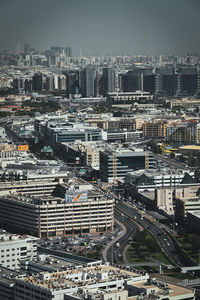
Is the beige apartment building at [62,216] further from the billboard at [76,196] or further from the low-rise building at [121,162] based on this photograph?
the low-rise building at [121,162]

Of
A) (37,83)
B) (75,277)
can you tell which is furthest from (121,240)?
(37,83)

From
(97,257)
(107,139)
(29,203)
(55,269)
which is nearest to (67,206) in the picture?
(29,203)

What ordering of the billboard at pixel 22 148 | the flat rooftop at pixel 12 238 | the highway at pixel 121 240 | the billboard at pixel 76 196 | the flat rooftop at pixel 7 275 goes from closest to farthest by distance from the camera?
the flat rooftop at pixel 7 275
the flat rooftop at pixel 12 238
the highway at pixel 121 240
the billboard at pixel 76 196
the billboard at pixel 22 148

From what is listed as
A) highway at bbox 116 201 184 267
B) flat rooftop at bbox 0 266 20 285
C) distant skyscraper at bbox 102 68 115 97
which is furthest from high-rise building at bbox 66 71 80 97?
flat rooftop at bbox 0 266 20 285

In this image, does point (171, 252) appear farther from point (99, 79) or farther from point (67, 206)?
point (99, 79)

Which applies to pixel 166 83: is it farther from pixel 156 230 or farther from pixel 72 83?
pixel 156 230

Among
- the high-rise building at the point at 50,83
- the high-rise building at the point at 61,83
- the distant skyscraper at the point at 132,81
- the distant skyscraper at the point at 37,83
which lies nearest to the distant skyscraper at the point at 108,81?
the distant skyscraper at the point at 132,81

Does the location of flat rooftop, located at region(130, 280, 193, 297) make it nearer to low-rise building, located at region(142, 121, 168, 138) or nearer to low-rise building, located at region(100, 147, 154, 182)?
low-rise building, located at region(100, 147, 154, 182)

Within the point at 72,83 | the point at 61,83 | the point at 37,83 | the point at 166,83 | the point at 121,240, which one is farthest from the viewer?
the point at 61,83
